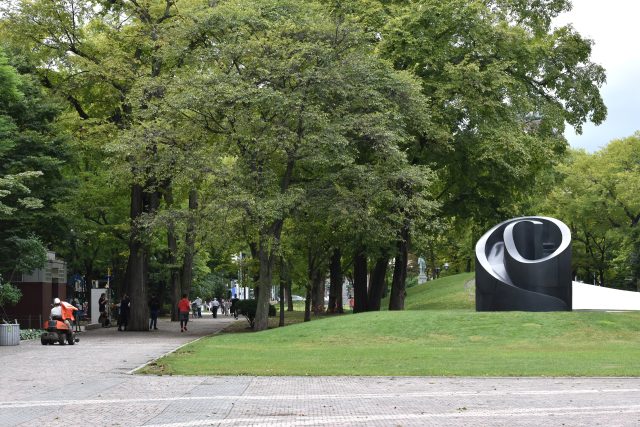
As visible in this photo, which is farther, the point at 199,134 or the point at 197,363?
the point at 199,134

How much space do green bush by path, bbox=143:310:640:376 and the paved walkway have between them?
1.60m

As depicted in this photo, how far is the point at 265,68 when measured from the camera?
34.2 metres

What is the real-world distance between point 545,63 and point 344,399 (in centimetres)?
3146

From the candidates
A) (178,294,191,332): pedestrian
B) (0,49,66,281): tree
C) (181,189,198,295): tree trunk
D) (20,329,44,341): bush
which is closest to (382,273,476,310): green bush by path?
(181,189,198,295): tree trunk

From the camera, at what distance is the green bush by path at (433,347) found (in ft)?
64.6

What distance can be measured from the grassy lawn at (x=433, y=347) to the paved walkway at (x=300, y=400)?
59.5 inches

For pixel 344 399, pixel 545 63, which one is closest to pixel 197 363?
pixel 344 399

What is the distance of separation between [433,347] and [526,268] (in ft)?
22.7

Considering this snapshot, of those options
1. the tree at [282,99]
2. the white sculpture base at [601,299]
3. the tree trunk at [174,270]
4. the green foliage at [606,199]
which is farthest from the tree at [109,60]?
the green foliage at [606,199]

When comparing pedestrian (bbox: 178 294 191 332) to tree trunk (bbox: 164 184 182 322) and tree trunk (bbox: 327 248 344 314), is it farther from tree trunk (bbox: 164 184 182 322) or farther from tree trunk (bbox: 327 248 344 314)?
tree trunk (bbox: 327 248 344 314)

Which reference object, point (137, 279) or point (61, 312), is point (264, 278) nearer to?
point (137, 279)

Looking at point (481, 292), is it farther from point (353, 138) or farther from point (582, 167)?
point (582, 167)

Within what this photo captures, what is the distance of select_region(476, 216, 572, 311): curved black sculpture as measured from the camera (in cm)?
3186

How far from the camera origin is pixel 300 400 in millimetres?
14258
